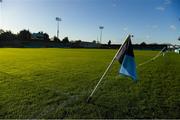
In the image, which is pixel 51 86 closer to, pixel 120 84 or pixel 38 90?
pixel 38 90

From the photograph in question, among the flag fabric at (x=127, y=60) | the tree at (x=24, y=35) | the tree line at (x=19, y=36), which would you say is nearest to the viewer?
the flag fabric at (x=127, y=60)

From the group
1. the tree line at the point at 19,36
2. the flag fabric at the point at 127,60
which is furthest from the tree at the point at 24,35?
the flag fabric at the point at 127,60

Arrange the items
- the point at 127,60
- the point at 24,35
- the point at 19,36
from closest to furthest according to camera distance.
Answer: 1. the point at 127,60
2. the point at 19,36
3. the point at 24,35

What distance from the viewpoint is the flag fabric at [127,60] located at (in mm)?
6129

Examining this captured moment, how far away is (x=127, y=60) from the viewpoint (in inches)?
247

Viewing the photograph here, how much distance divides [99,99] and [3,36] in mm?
99513

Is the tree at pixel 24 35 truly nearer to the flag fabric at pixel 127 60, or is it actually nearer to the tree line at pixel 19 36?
the tree line at pixel 19 36

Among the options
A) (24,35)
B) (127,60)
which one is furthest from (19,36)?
(127,60)

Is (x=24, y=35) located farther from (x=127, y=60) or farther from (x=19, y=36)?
(x=127, y=60)

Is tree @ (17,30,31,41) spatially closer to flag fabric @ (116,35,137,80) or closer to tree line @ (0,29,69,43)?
tree line @ (0,29,69,43)

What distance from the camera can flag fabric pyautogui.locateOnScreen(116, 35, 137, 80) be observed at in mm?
6129

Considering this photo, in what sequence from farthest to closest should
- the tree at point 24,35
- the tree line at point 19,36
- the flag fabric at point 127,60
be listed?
the tree at point 24,35, the tree line at point 19,36, the flag fabric at point 127,60

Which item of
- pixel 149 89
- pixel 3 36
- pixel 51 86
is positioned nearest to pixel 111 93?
pixel 149 89

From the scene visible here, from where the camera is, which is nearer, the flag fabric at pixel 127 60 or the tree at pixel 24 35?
the flag fabric at pixel 127 60
